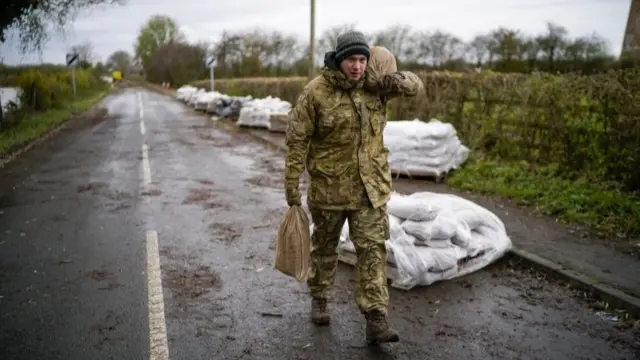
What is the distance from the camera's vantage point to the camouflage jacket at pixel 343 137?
3.44m

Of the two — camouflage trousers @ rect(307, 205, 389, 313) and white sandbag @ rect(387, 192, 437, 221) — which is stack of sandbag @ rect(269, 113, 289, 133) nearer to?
white sandbag @ rect(387, 192, 437, 221)

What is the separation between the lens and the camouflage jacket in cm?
344

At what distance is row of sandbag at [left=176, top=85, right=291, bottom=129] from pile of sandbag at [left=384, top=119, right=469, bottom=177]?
323 inches

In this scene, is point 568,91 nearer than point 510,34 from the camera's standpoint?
Yes

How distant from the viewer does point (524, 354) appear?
344 centimetres

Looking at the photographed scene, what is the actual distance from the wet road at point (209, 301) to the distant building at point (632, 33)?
25.0ft

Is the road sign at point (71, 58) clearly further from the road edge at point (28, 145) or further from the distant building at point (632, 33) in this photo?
the distant building at point (632, 33)

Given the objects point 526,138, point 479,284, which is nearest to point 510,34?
point 526,138

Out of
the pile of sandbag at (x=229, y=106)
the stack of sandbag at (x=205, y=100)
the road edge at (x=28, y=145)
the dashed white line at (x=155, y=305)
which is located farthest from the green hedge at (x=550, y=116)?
the stack of sandbag at (x=205, y=100)

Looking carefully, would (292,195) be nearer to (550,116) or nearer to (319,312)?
(319,312)

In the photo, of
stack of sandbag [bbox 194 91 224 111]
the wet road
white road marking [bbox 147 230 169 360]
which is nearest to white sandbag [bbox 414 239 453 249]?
the wet road

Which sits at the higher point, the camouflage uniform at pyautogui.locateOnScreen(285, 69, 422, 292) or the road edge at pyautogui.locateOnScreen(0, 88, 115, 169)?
the camouflage uniform at pyautogui.locateOnScreen(285, 69, 422, 292)

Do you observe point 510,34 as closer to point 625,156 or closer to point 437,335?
point 625,156

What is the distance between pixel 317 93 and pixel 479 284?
2405 mm
